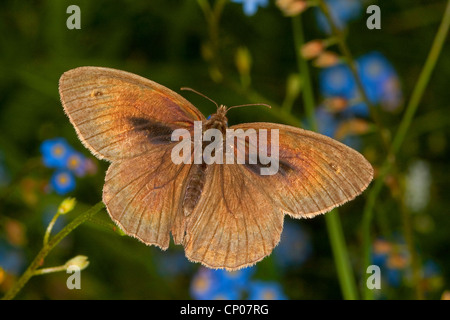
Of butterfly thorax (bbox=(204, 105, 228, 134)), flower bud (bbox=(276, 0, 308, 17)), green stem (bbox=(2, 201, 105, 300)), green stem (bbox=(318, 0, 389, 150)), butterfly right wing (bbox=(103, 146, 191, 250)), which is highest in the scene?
flower bud (bbox=(276, 0, 308, 17))

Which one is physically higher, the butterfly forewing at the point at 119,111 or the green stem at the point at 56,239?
the butterfly forewing at the point at 119,111

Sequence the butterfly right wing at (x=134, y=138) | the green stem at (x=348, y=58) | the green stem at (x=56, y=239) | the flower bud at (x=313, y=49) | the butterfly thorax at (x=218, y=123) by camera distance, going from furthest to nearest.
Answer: the flower bud at (x=313, y=49) → the green stem at (x=348, y=58) → the butterfly thorax at (x=218, y=123) → the butterfly right wing at (x=134, y=138) → the green stem at (x=56, y=239)

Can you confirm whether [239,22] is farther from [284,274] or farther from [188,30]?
[284,274]

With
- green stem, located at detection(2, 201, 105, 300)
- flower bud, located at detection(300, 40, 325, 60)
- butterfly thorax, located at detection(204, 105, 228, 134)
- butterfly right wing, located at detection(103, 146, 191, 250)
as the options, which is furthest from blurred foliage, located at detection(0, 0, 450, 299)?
green stem, located at detection(2, 201, 105, 300)

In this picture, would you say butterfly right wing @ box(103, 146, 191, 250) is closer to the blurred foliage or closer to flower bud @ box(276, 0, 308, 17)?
flower bud @ box(276, 0, 308, 17)

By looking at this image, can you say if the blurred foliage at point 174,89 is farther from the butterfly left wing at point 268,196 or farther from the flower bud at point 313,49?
the butterfly left wing at point 268,196

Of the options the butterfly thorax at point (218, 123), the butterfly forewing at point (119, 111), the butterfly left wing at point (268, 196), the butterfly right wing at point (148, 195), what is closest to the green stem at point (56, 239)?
the butterfly right wing at point (148, 195)

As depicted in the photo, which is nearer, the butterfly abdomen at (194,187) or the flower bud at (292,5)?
the butterfly abdomen at (194,187)
